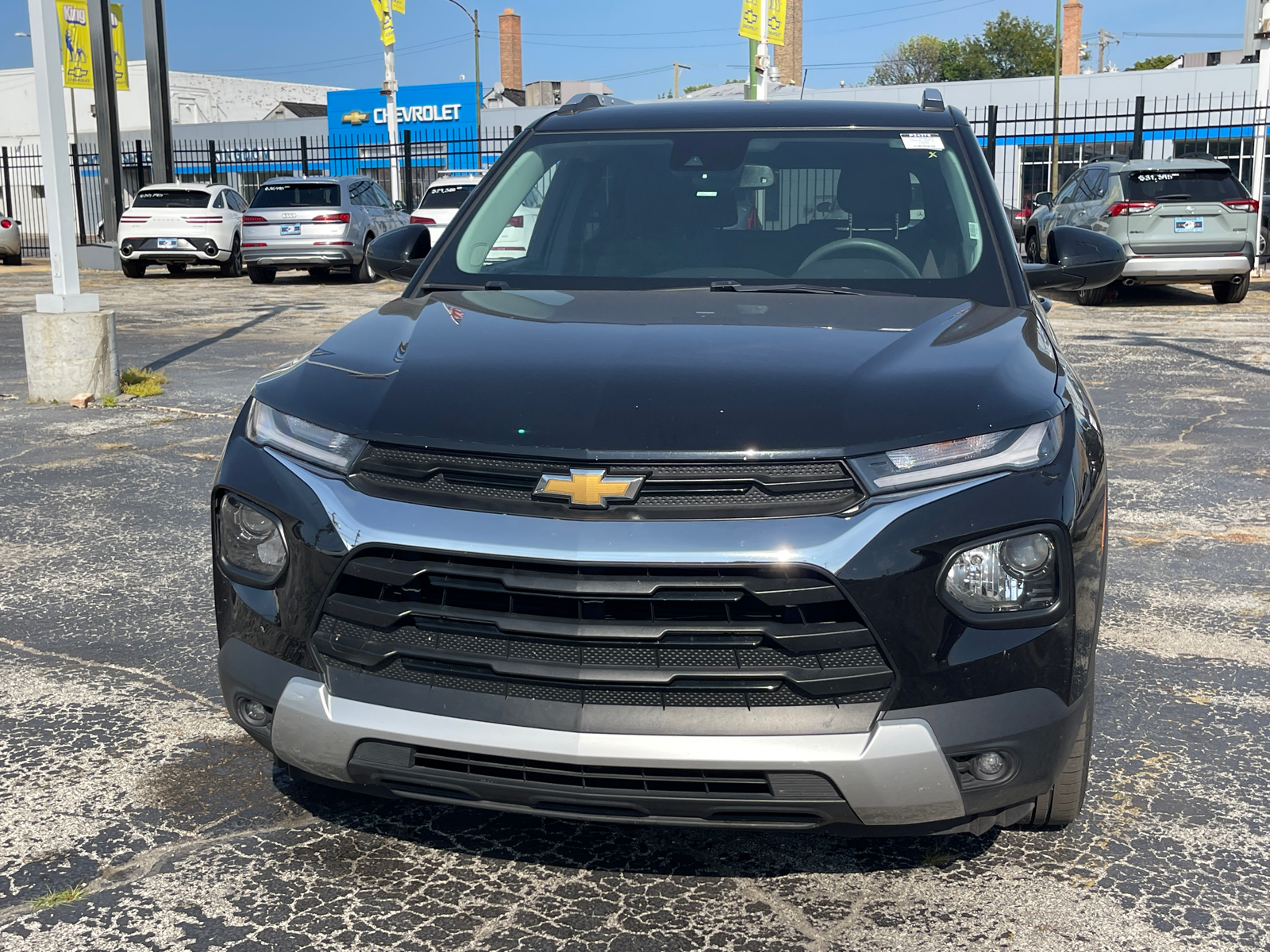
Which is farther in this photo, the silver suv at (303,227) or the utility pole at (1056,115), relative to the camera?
the utility pole at (1056,115)

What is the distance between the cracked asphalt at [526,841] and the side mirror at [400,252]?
4.54 feet

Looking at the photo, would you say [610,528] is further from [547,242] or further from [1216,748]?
[1216,748]

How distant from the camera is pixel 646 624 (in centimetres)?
223

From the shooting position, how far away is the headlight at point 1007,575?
228 centimetres

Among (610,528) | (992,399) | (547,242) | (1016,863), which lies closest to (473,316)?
(547,242)

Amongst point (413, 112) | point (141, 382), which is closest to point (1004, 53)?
point (413, 112)

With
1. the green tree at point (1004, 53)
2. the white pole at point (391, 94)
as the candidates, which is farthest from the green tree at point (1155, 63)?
the white pole at point (391, 94)

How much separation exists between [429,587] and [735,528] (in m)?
0.57

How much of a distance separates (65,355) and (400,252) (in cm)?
587

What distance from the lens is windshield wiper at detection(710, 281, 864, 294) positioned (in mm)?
3359

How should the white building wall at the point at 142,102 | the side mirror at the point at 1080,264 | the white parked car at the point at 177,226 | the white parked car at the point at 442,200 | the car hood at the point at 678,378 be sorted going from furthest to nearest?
the white building wall at the point at 142,102 → the white parked car at the point at 177,226 → the white parked car at the point at 442,200 → the side mirror at the point at 1080,264 → the car hood at the point at 678,378

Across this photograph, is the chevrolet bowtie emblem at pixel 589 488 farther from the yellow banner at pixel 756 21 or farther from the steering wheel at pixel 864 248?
the yellow banner at pixel 756 21

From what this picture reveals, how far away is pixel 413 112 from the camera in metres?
53.4

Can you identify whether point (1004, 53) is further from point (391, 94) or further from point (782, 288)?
point (782, 288)
